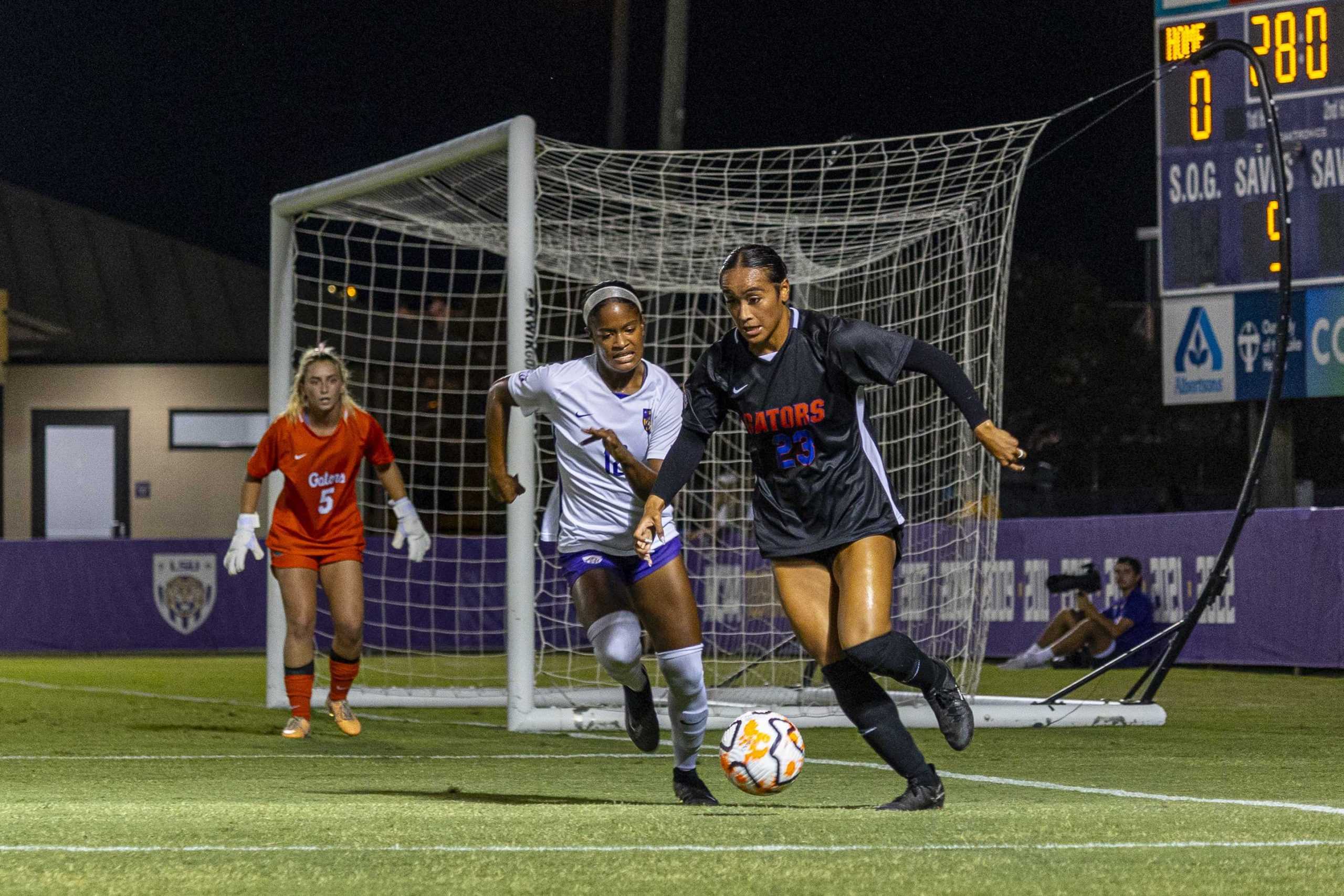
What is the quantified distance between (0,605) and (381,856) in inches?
754

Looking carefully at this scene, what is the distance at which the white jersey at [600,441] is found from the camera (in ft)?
23.7

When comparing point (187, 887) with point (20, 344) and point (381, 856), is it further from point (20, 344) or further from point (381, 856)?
point (20, 344)

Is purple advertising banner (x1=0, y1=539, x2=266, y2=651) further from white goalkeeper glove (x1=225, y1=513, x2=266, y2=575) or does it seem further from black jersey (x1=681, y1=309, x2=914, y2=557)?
black jersey (x1=681, y1=309, x2=914, y2=557)

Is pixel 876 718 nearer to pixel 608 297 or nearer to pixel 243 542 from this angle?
pixel 608 297

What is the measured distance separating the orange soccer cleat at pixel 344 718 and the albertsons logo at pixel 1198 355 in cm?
1000

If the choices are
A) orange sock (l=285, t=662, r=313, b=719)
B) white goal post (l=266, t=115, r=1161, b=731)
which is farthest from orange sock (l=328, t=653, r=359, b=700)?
white goal post (l=266, t=115, r=1161, b=731)

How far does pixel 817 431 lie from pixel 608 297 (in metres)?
1.15

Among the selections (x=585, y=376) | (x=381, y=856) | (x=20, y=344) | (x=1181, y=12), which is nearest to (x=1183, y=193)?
(x=1181, y=12)

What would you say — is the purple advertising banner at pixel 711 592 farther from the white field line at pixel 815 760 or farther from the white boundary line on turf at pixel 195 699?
the white field line at pixel 815 760

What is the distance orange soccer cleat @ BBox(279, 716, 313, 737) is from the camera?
10.5 metres

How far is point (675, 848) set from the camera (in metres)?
5.15

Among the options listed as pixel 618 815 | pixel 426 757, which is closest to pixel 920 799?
pixel 618 815

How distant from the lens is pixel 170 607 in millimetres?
23062

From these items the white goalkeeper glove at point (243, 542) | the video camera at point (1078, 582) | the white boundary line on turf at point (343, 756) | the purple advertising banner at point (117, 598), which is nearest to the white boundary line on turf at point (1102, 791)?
the white boundary line on turf at point (343, 756)
